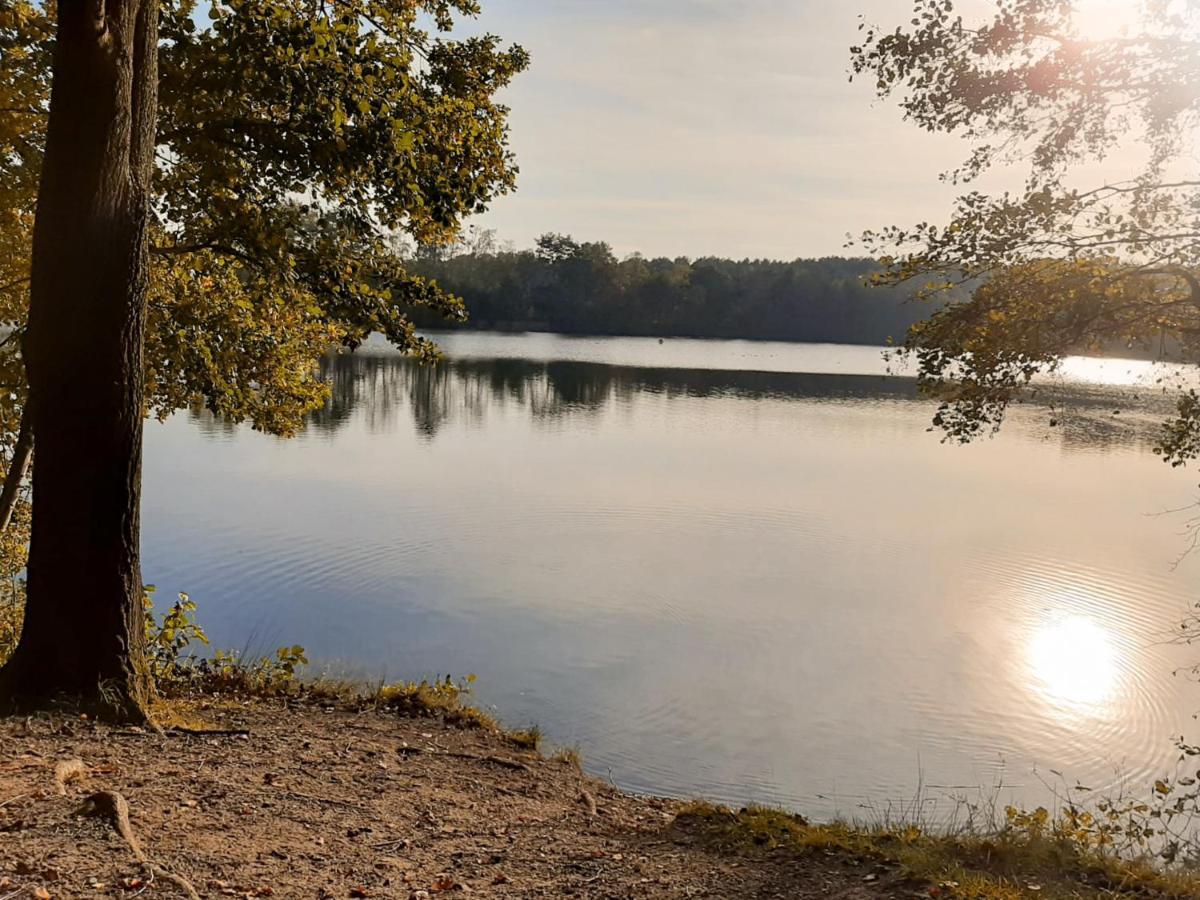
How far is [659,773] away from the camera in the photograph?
29.2ft

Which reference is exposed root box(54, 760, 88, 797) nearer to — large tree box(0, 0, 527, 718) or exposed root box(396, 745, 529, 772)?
large tree box(0, 0, 527, 718)

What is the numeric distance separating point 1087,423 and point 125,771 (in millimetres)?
39601

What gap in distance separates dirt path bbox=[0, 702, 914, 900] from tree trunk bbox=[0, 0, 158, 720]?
451mm

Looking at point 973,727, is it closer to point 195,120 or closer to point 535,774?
point 535,774

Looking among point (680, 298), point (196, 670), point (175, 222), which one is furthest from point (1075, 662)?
point (680, 298)

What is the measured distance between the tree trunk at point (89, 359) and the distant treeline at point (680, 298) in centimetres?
10449

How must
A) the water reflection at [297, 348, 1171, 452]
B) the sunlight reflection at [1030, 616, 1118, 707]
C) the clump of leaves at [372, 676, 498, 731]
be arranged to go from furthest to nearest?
the water reflection at [297, 348, 1171, 452], the sunlight reflection at [1030, 616, 1118, 707], the clump of leaves at [372, 676, 498, 731]

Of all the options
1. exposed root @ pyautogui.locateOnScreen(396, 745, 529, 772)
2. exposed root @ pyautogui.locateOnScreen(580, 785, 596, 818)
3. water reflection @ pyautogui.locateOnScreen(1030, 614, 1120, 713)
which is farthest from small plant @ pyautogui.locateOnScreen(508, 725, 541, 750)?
water reflection @ pyautogui.locateOnScreen(1030, 614, 1120, 713)

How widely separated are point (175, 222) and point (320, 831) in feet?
17.9

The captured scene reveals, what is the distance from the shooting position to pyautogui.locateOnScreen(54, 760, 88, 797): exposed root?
13.7 feet

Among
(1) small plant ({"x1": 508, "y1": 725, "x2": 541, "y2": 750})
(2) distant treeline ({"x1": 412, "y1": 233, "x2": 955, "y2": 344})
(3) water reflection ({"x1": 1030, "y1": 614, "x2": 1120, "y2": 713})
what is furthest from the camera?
(2) distant treeline ({"x1": 412, "y1": 233, "x2": 955, "y2": 344})

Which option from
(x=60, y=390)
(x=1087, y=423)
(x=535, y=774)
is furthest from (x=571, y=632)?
(x=1087, y=423)

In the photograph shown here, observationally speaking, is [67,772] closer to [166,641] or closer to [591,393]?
[166,641]

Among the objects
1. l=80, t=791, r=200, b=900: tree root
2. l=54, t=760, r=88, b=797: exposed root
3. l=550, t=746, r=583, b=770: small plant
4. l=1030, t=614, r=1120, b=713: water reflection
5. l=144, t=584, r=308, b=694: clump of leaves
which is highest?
l=80, t=791, r=200, b=900: tree root
